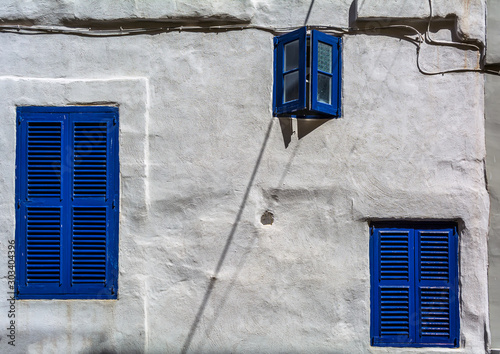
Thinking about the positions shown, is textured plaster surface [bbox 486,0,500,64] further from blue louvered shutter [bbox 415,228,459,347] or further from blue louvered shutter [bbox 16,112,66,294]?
blue louvered shutter [bbox 16,112,66,294]

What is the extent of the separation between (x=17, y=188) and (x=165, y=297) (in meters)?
1.79

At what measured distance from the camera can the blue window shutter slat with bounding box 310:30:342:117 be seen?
16.4 ft

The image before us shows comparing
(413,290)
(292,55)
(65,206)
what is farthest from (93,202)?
(413,290)

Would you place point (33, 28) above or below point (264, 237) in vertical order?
above

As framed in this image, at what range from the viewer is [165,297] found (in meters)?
5.14

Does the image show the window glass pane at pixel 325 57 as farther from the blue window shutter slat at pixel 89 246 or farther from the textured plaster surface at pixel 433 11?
the blue window shutter slat at pixel 89 246

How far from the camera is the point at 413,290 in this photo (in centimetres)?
522

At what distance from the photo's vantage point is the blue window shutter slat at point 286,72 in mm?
4969

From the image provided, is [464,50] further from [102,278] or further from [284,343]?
[102,278]

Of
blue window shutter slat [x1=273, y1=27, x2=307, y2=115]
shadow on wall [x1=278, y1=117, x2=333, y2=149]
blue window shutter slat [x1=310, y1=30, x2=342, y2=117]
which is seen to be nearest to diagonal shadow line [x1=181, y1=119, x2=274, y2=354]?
shadow on wall [x1=278, y1=117, x2=333, y2=149]

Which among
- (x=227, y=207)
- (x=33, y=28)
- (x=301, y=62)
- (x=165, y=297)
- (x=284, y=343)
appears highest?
(x=33, y=28)

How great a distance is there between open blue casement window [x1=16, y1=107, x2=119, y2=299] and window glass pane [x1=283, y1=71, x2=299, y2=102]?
5.53ft

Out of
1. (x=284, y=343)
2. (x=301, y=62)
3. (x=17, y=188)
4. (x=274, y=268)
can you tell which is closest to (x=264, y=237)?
(x=274, y=268)

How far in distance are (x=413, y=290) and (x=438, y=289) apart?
0.81 feet
